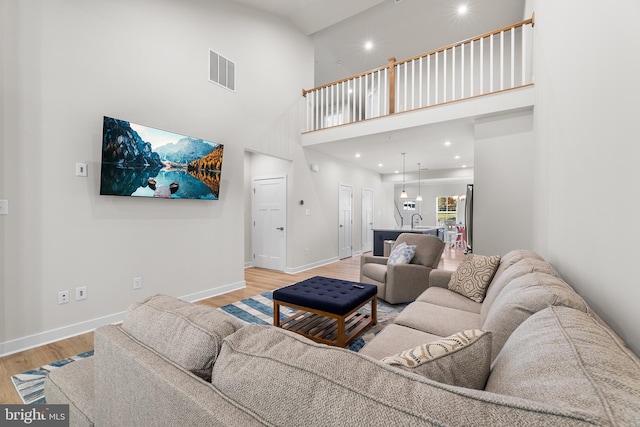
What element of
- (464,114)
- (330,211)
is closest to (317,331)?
(464,114)

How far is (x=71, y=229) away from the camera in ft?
8.65

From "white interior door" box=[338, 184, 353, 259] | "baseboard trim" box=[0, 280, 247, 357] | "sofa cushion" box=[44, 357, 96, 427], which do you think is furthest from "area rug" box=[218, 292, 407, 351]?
"white interior door" box=[338, 184, 353, 259]

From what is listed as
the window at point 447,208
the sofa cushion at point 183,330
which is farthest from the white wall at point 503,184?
the window at point 447,208

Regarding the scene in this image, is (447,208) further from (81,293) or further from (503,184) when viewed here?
(81,293)

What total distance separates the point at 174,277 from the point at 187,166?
1.39m

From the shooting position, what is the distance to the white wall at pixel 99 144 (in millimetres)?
2367

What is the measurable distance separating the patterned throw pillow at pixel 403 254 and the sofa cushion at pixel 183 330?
292 cm

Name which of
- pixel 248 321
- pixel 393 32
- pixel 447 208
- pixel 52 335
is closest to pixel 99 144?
pixel 52 335

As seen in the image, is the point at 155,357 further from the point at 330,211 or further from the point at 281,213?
the point at 330,211

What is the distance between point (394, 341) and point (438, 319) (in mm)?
483

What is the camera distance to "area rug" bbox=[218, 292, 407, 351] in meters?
2.94

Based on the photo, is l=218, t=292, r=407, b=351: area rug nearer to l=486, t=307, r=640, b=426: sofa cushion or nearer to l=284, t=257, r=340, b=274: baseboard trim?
l=284, t=257, r=340, b=274: baseboard trim

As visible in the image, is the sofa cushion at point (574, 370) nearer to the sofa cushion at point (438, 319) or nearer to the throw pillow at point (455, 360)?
the throw pillow at point (455, 360)

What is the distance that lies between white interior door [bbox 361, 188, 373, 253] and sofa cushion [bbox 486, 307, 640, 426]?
23.6 ft
